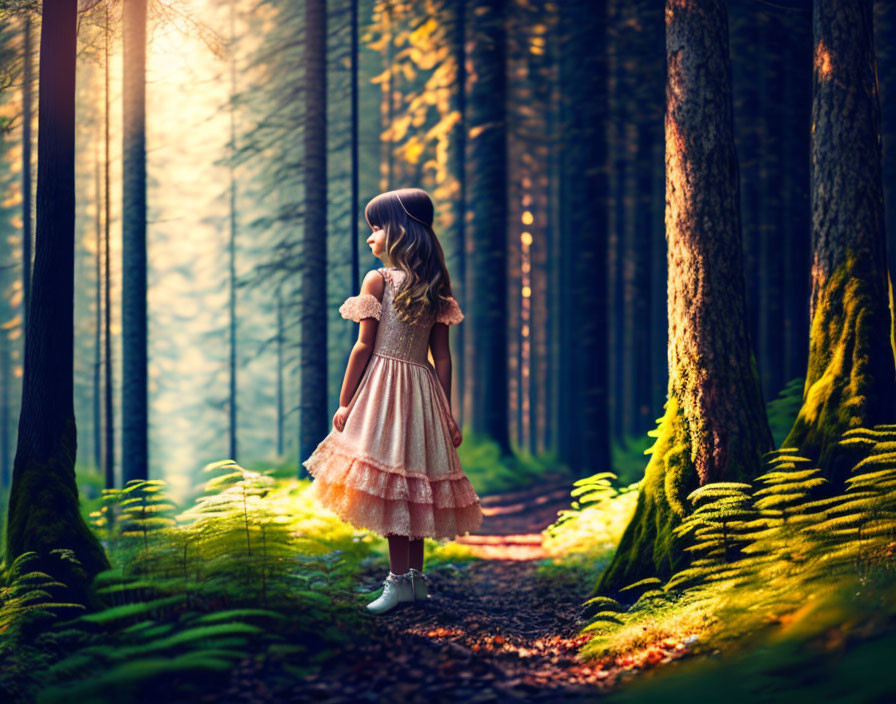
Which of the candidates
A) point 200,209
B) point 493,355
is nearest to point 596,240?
point 493,355

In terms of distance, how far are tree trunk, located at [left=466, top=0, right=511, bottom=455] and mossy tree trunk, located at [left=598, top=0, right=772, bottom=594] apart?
1020 centimetres

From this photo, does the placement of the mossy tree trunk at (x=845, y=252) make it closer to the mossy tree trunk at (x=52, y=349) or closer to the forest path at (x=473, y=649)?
the forest path at (x=473, y=649)

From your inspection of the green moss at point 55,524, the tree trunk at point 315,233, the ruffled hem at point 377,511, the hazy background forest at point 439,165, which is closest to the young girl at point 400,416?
the ruffled hem at point 377,511

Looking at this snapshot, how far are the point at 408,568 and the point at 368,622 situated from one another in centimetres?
80

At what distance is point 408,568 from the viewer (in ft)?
19.2

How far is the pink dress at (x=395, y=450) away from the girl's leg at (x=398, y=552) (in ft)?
0.60

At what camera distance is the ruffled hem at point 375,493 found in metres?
5.42

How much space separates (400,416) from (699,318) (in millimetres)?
2500

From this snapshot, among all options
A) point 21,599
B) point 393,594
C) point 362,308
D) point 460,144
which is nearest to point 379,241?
point 362,308

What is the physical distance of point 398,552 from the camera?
222 inches

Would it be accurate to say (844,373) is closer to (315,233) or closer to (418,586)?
(418,586)

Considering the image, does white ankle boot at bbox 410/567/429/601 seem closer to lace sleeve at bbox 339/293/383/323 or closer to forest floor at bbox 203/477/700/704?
forest floor at bbox 203/477/700/704

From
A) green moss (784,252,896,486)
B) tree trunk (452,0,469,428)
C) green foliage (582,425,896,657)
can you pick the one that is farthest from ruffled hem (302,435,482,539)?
tree trunk (452,0,469,428)

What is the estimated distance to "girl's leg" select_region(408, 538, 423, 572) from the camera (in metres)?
5.86
